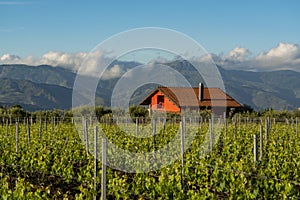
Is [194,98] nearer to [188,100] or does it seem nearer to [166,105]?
[188,100]

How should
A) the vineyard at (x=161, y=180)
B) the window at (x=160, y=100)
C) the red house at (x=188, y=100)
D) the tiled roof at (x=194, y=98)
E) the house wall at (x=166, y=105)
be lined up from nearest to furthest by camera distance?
1. the vineyard at (x=161, y=180)
2. the house wall at (x=166, y=105)
3. the red house at (x=188, y=100)
4. the tiled roof at (x=194, y=98)
5. the window at (x=160, y=100)

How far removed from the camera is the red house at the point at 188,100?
46.9 meters

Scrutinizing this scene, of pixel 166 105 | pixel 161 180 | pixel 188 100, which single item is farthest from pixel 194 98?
pixel 161 180

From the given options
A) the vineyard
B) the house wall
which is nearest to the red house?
the house wall

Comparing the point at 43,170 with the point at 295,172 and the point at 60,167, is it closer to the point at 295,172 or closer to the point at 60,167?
the point at 60,167

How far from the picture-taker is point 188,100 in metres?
49.7

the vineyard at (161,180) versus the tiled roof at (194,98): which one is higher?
the tiled roof at (194,98)

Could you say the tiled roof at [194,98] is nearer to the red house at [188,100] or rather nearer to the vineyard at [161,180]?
the red house at [188,100]

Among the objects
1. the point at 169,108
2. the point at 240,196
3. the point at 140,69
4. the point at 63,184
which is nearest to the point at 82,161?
the point at 63,184

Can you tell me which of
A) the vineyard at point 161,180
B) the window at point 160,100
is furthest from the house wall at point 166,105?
the vineyard at point 161,180

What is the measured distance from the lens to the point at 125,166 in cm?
1262

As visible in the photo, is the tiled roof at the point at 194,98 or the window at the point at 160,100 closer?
the tiled roof at the point at 194,98

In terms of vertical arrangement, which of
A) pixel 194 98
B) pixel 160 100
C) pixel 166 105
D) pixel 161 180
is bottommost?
pixel 161 180

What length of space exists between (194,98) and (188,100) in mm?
815
